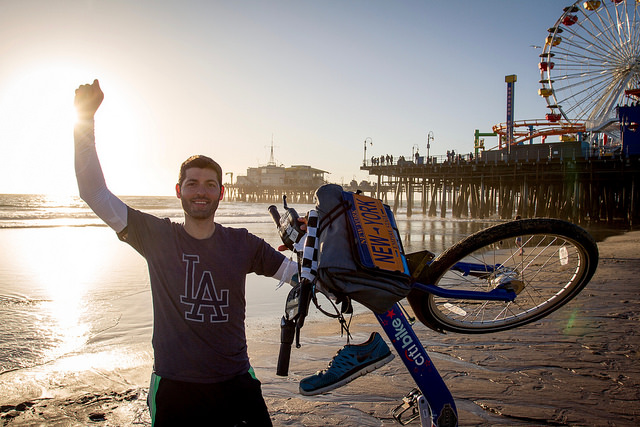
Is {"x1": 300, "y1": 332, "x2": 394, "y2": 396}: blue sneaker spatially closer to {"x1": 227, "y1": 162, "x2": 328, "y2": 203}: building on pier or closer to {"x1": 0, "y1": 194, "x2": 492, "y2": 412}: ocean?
{"x1": 0, "y1": 194, "x2": 492, "y2": 412}: ocean

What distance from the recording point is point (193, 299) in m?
2.00

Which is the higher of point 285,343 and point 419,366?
point 285,343

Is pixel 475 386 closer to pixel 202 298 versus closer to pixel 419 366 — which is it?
pixel 419 366

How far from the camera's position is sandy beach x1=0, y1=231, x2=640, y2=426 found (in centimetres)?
277

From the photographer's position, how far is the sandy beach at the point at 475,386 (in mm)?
2768

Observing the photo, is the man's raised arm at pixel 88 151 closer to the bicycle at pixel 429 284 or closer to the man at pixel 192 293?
the man at pixel 192 293

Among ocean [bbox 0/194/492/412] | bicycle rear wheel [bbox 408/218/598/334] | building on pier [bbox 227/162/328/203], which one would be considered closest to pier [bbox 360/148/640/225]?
ocean [bbox 0/194/492/412]

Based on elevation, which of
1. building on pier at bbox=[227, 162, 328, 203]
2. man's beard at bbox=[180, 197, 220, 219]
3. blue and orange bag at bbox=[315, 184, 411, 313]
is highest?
building on pier at bbox=[227, 162, 328, 203]

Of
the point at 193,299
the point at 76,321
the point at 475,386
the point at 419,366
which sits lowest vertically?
the point at 76,321

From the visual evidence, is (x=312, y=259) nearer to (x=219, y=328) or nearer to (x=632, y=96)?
(x=219, y=328)

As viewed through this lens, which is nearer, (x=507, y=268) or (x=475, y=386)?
(x=507, y=268)

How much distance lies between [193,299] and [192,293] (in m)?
0.03

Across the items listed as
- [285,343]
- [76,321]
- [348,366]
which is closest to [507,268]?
[348,366]

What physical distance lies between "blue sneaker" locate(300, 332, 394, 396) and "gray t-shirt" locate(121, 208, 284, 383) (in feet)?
1.43
